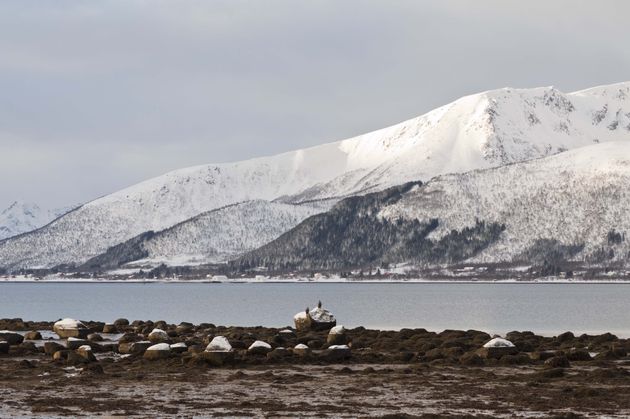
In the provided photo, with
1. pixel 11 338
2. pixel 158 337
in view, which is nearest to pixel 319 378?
pixel 158 337

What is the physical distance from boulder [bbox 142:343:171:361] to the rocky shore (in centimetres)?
7

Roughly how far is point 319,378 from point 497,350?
513 inches

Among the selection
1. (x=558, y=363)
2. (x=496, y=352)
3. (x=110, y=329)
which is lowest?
(x=558, y=363)

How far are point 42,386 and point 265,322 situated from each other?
268 ft

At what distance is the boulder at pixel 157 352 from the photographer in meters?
62.2

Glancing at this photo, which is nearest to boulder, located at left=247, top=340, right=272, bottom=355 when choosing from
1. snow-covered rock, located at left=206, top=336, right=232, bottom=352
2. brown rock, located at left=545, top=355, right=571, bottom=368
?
snow-covered rock, located at left=206, top=336, right=232, bottom=352

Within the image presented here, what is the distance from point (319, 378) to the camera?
54844mm

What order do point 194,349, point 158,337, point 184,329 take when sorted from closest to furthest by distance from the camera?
point 194,349, point 158,337, point 184,329

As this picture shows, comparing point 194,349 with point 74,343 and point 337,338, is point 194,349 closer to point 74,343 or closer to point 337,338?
point 74,343

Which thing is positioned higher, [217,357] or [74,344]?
[74,344]

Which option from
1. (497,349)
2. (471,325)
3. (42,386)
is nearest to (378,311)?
(471,325)

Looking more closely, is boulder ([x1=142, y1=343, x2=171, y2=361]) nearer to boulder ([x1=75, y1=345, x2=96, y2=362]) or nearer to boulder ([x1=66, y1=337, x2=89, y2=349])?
boulder ([x1=75, y1=345, x2=96, y2=362])

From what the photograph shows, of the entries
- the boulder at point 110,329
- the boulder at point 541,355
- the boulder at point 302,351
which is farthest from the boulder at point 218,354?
the boulder at point 110,329

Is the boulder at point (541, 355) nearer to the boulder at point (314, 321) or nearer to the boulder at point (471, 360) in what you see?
the boulder at point (471, 360)
